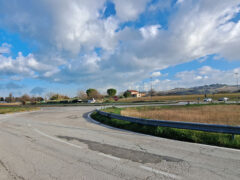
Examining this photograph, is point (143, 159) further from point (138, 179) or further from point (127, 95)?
point (127, 95)

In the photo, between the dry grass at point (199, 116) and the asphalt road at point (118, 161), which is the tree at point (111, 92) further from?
the asphalt road at point (118, 161)

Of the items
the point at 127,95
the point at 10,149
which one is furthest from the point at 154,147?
the point at 127,95

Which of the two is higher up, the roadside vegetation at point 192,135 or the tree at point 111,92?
the tree at point 111,92

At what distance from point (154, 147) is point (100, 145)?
216 centimetres

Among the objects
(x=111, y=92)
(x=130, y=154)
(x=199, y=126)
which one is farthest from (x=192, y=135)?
(x=111, y=92)

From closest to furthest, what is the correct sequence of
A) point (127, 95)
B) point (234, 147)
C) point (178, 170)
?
point (178, 170) → point (234, 147) → point (127, 95)

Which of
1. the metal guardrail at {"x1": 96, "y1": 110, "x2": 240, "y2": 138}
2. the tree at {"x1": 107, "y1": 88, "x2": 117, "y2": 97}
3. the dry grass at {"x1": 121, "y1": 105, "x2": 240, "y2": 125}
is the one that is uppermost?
the tree at {"x1": 107, "y1": 88, "x2": 117, "y2": 97}

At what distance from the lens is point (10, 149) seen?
19.6 feet

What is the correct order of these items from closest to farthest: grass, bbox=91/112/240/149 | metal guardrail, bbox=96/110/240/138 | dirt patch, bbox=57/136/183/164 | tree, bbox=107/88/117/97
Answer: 1. dirt patch, bbox=57/136/183/164
2. grass, bbox=91/112/240/149
3. metal guardrail, bbox=96/110/240/138
4. tree, bbox=107/88/117/97

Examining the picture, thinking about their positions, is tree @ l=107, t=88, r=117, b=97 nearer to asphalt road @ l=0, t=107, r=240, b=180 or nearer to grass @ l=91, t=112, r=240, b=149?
grass @ l=91, t=112, r=240, b=149

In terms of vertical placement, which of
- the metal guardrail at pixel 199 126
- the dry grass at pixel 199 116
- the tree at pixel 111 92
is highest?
the tree at pixel 111 92

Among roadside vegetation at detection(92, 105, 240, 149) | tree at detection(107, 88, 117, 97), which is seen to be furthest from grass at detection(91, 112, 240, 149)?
tree at detection(107, 88, 117, 97)

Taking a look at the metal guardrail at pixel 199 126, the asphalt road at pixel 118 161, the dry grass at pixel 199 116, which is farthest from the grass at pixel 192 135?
the dry grass at pixel 199 116

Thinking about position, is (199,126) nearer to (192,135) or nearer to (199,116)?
(192,135)
